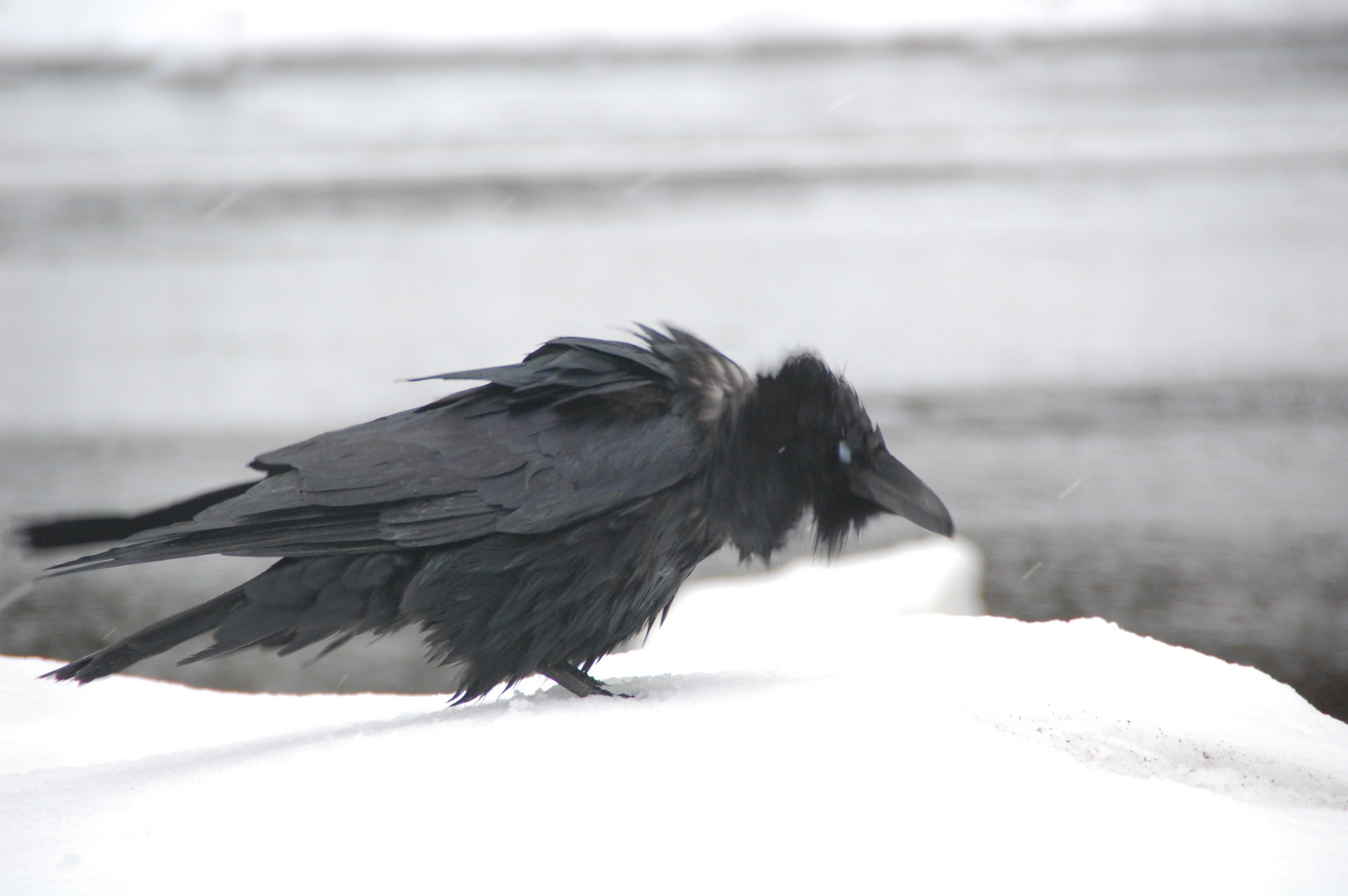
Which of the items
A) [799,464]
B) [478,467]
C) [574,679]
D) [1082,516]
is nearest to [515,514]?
[478,467]

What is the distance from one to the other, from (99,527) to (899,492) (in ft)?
3.85

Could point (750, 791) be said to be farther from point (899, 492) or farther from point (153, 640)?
point (153, 640)

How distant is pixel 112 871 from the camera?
119 centimetres

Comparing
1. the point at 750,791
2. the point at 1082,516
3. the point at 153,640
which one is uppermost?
the point at 153,640

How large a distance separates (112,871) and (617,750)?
0.56 metres

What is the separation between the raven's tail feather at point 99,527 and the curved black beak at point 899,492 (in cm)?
97

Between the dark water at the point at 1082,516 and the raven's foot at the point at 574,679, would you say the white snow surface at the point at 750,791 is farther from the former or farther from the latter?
the dark water at the point at 1082,516

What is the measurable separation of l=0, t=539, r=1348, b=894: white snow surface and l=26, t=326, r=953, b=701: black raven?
5.5 inches

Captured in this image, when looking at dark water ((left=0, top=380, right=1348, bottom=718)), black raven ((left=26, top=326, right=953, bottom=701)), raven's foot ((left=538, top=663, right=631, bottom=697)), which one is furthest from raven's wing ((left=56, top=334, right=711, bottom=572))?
dark water ((left=0, top=380, right=1348, bottom=718))

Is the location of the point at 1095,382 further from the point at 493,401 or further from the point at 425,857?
the point at 425,857

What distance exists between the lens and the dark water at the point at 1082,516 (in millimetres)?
3684

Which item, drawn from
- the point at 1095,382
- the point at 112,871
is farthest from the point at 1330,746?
the point at 1095,382

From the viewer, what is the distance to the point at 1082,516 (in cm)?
484

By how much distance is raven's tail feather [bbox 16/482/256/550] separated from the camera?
1.62m
